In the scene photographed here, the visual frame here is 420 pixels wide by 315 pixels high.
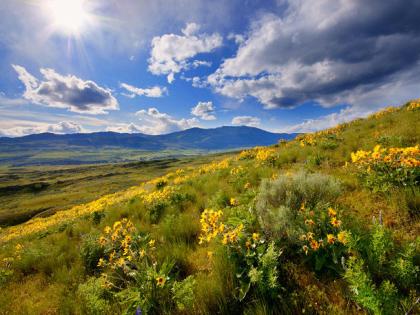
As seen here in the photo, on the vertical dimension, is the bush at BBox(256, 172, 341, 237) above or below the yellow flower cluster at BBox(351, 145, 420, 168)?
below

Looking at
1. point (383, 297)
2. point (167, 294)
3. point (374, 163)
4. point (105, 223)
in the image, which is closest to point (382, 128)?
point (374, 163)

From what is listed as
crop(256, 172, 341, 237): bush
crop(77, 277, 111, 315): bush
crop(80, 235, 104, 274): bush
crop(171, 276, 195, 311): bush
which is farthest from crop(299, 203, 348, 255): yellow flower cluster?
crop(80, 235, 104, 274): bush

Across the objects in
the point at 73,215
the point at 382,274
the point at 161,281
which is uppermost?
the point at 382,274

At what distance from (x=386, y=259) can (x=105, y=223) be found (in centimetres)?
732

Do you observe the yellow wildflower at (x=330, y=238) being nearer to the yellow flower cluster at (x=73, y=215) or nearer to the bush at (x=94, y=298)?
the bush at (x=94, y=298)

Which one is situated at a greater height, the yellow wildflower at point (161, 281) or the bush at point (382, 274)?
the bush at point (382, 274)

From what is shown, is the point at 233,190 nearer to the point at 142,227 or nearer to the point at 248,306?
the point at 142,227

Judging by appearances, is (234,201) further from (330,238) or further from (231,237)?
(330,238)

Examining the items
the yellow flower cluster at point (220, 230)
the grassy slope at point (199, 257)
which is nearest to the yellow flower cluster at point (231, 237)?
the yellow flower cluster at point (220, 230)

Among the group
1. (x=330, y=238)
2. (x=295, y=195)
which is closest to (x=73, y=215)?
(x=295, y=195)

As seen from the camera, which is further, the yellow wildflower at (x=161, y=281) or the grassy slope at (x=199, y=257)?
the yellow wildflower at (x=161, y=281)

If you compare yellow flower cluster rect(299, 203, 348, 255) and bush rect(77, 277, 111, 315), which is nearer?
yellow flower cluster rect(299, 203, 348, 255)

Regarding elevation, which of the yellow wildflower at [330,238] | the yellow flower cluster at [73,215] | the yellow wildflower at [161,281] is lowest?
the yellow flower cluster at [73,215]

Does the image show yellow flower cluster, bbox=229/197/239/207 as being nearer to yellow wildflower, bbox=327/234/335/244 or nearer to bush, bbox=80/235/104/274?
yellow wildflower, bbox=327/234/335/244
